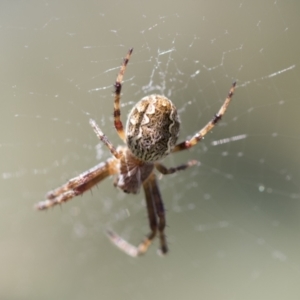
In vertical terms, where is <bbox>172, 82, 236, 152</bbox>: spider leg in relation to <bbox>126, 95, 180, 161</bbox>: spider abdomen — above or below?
below

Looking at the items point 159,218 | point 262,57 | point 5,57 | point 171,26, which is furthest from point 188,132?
point 5,57

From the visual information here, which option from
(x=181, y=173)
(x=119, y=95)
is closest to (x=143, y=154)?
(x=119, y=95)

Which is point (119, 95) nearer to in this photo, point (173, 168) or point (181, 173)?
point (173, 168)

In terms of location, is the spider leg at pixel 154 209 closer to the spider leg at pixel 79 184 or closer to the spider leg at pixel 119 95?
the spider leg at pixel 79 184

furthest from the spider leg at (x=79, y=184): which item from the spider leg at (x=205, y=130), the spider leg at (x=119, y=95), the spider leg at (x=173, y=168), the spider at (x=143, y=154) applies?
the spider leg at (x=205, y=130)

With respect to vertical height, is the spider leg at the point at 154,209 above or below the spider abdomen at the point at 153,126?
below

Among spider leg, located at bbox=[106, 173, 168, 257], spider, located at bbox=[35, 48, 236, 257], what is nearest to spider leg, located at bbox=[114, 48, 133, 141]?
spider, located at bbox=[35, 48, 236, 257]

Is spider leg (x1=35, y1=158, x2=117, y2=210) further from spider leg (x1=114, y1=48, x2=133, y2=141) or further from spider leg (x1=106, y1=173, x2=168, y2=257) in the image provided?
spider leg (x1=114, y1=48, x2=133, y2=141)

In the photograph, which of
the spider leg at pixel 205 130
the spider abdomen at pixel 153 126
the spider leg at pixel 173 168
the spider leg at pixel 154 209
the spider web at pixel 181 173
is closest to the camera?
the spider abdomen at pixel 153 126
